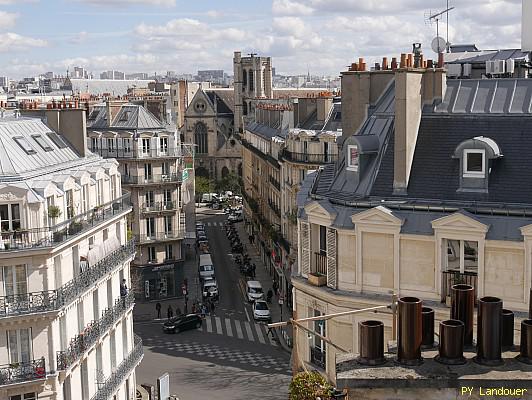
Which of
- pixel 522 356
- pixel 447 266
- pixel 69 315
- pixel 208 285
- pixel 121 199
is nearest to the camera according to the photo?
pixel 522 356

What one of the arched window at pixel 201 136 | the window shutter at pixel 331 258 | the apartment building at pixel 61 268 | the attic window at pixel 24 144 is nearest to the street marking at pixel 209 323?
the apartment building at pixel 61 268

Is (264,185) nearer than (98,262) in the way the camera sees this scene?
No

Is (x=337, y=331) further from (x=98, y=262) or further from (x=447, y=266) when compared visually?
(x=98, y=262)

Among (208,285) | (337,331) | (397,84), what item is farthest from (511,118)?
(208,285)

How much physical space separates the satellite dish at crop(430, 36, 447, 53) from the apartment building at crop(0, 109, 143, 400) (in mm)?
16264

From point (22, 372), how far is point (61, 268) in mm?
4226

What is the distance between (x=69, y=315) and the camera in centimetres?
3300

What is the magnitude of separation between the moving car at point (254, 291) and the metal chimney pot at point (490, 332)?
5199 cm

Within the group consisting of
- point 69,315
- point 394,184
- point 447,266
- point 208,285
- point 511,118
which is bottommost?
point 208,285

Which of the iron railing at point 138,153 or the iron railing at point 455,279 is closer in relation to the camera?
the iron railing at point 455,279

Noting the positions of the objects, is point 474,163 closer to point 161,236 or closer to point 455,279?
point 455,279

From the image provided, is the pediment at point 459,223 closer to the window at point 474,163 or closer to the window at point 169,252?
the window at point 474,163

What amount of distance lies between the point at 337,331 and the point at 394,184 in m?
4.87

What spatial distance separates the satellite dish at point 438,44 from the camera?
36.2 m
